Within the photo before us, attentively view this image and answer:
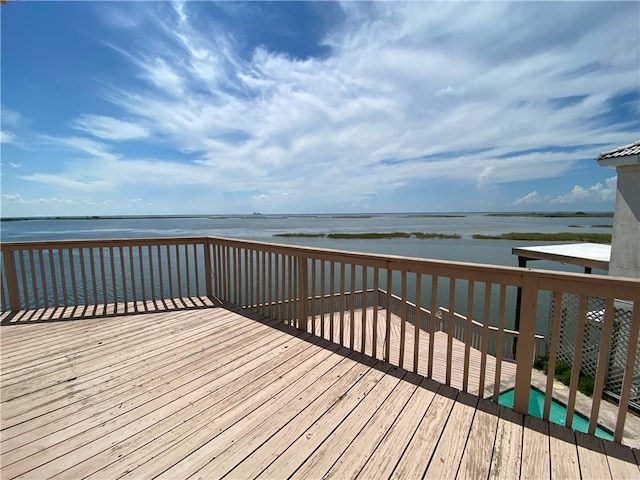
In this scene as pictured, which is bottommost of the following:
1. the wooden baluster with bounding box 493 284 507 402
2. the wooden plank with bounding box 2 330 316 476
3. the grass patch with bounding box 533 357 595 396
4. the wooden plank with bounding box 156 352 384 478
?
the grass patch with bounding box 533 357 595 396

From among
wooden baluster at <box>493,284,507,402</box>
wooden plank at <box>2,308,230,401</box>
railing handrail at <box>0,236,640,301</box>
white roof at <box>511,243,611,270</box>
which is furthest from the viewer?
white roof at <box>511,243,611,270</box>

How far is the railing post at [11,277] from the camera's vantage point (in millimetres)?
3334

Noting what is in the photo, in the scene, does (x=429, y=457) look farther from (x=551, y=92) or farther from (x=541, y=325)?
(x=541, y=325)

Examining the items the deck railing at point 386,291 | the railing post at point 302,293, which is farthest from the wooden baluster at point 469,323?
the railing post at point 302,293

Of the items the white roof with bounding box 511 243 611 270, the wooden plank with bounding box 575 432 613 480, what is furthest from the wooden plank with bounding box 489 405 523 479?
the white roof with bounding box 511 243 611 270

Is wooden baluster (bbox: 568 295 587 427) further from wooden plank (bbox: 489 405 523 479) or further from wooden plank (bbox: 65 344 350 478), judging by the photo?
wooden plank (bbox: 65 344 350 478)

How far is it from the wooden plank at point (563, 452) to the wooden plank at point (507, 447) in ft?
0.45

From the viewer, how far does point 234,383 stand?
80.7 inches

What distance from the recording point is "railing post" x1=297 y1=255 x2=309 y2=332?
2947 mm

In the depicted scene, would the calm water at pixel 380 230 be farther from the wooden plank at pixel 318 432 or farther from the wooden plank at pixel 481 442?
the wooden plank at pixel 318 432

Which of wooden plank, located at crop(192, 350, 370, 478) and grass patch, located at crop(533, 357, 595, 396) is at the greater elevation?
wooden plank, located at crop(192, 350, 370, 478)

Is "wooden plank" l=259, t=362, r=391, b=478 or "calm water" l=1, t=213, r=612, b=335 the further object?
"calm water" l=1, t=213, r=612, b=335

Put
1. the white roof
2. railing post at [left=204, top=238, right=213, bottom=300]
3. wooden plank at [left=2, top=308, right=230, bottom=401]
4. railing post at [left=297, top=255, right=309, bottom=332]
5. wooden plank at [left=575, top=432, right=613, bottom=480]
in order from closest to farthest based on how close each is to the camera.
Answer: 1. wooden plank at [left=575, top=432, right=613, bottom=480]
2. wooden plank at [left=2, top=308, right=230, bottom=401]
3. railing post at [left=297, top=255, right=309, bottom=332]
4. railing post at [left=204, top=238, right=213, bottom=300]
5. the white roof

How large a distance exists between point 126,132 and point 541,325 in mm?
13197
